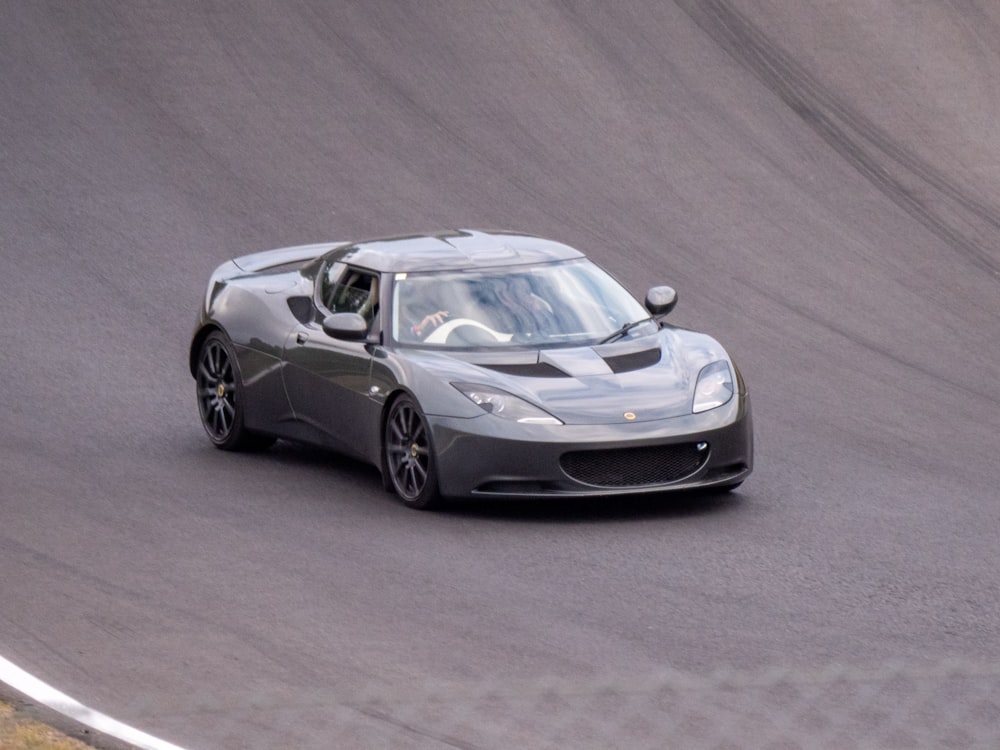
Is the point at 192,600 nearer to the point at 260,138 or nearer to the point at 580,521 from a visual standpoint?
the point at 580,521

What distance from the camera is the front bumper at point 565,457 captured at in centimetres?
936

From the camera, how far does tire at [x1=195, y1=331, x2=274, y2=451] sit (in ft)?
37.4

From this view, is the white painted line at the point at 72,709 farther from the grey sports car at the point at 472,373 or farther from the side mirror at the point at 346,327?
the side mirror at the point at 346,327

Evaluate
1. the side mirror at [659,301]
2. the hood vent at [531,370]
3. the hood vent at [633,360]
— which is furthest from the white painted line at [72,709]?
the side mirror at [659,301]

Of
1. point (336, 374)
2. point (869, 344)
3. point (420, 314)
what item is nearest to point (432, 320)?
point (420, 314)

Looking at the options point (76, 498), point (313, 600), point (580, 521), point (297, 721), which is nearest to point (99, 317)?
point (76, 498)

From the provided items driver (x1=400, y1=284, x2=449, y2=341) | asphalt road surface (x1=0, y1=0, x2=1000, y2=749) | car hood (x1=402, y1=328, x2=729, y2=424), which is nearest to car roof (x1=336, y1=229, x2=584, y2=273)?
driver (x1=400, y1=284, x2=449, y2=341)

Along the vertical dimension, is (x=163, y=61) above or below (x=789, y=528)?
above

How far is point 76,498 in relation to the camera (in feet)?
32.3

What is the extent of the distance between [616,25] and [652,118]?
8.34 ft

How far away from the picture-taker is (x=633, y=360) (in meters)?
9.98

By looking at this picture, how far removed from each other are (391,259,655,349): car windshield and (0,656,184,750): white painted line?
3927 mm

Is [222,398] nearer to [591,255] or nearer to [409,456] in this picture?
[409,456]

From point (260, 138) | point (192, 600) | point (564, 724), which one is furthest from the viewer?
point (260, 138)
